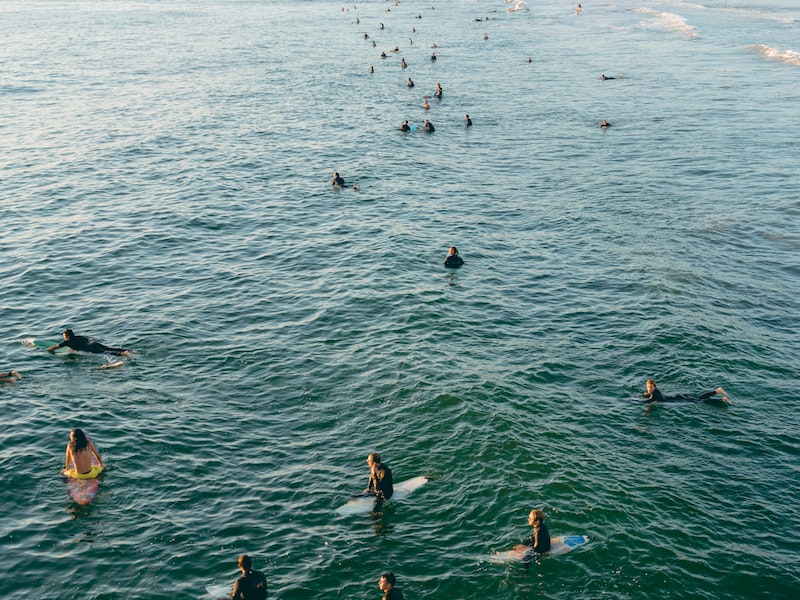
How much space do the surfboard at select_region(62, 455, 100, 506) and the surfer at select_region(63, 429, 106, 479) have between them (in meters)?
0.15

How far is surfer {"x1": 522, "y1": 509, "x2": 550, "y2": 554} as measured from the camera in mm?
21141

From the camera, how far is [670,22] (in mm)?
131500

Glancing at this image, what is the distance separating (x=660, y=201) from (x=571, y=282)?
15.4 m

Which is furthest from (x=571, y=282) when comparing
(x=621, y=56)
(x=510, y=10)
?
(x=510, y=10)

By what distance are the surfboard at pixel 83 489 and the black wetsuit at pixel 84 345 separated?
839 cm

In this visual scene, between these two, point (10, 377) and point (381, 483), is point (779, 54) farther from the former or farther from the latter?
point (10, 377)

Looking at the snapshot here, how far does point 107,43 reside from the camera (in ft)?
378

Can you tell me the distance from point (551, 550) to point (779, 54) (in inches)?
3964

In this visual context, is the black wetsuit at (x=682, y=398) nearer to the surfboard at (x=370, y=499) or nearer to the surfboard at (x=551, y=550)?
the surfboard at (x=551, y=550)

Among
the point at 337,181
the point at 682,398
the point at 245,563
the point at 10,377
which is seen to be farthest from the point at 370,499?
the point at 337,181

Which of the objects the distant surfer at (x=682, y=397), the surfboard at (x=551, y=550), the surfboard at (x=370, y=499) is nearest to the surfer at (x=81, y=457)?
the surfboard at (x=370, y=499)

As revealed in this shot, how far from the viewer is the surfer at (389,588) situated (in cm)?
1892

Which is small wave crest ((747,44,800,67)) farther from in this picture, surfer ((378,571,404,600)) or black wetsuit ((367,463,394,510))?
surfer ((378,571,404,600))

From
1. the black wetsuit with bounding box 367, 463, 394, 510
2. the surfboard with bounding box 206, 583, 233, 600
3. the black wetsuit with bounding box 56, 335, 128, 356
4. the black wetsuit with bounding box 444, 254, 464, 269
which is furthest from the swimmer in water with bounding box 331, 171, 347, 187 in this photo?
the surfboard with bounding box 206, 583, 233, 600
